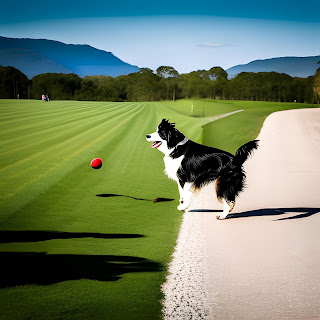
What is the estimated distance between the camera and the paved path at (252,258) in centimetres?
495

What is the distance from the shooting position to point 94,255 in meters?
6.61

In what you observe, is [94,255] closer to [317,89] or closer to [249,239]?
[249,239]

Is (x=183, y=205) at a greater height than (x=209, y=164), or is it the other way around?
(x=209, y=164)

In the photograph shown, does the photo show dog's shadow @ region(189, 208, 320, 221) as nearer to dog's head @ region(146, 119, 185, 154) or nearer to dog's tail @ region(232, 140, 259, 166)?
dog's tail @ region(232, 140, 259, 166)

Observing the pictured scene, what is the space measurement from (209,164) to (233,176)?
1.83 ft

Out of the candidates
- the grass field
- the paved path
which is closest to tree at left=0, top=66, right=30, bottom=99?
the grass field

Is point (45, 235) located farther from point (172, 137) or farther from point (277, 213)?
point (277, 213)

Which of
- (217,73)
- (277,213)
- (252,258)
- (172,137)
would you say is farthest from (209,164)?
(217,73)

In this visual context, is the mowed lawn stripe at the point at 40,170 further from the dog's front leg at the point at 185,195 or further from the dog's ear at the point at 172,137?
the dog's ear at the point at 172,137

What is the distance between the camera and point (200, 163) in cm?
812

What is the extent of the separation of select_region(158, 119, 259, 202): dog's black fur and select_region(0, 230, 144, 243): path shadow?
1730 mm

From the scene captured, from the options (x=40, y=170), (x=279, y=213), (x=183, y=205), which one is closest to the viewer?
(x=183, y=205)

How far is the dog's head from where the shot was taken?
812 centimetres

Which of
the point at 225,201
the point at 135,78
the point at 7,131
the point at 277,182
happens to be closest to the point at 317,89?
the point at 7,131
